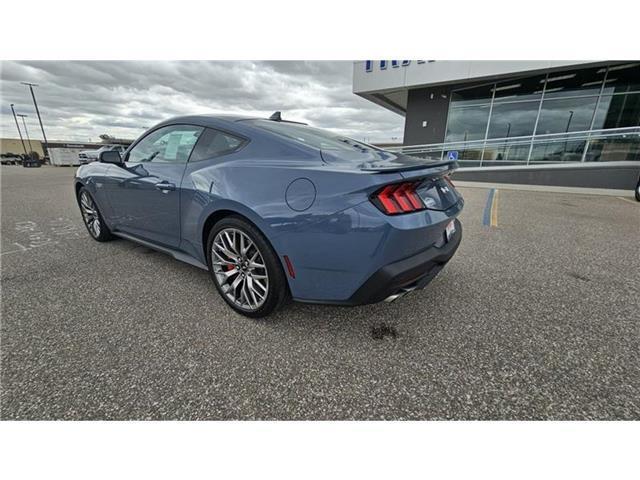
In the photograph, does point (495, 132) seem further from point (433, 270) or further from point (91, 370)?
point (91, 370)

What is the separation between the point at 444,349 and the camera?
1.92 m

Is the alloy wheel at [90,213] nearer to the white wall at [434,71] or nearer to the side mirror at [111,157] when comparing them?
the side mirror at [111,157]

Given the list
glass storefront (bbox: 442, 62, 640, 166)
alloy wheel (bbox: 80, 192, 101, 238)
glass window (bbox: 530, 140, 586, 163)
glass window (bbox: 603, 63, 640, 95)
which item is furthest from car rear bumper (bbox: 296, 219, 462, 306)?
glass window (bbox: 603, 63, 640, 95)

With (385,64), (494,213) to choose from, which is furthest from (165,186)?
(385,64)

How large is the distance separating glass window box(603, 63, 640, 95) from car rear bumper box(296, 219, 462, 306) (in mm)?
15937

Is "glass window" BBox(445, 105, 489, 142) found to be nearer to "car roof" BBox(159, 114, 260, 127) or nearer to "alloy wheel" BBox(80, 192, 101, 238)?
"car roof" BBox(159, 114, 260, 127)

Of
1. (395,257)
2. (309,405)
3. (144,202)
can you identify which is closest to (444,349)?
(395,257)

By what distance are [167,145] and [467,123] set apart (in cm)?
1589

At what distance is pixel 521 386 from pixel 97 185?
4456mm

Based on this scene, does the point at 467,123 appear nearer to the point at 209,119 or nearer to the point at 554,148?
the point at 554,148

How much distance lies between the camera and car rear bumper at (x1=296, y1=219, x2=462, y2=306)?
171cm

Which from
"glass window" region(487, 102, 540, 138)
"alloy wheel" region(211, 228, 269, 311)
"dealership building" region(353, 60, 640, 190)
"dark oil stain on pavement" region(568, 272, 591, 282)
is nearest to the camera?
"alloy wheel" region(211, 228, 269, 311)

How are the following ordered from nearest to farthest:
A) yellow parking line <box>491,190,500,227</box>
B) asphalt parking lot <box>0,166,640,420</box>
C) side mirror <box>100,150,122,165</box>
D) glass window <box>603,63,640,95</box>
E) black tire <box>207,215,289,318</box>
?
asphalt parking lot <box>0,166,640,420</box> → black tire <box>207,215,289,318</box> → side mirror <box>100,150,122,165</box> → yellow parking line <box>491,190,500,227</box> → glass window <box>603,63,640,95</box>

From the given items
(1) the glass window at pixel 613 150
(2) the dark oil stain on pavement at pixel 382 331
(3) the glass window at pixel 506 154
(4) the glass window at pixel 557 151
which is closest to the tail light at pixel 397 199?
(2) the dark oil stain on pavement at pixel 382 331
